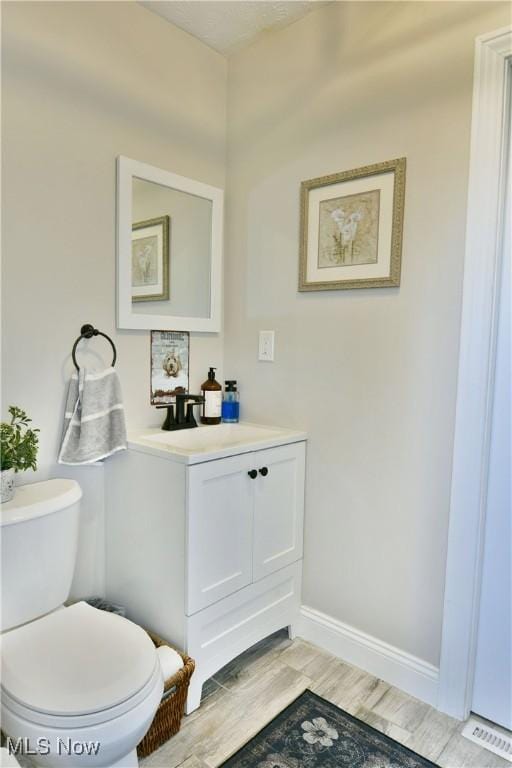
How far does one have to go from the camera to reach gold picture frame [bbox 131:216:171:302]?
75.4 inches

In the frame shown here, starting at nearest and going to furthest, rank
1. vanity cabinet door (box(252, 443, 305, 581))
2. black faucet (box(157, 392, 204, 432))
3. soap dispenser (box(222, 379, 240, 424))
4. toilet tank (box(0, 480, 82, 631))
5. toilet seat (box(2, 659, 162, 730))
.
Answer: toilet seat (box(2, 659, 162, 730)) < toilet tank (box(0, 480, 82, 631)) < vanity cabinet door (box(252, 443, 305, 581)) < black faucet (box(157, 392, 204, 432)) < soap dispenser (box(222, 379, 240, 424))

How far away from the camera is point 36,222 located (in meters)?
1.63

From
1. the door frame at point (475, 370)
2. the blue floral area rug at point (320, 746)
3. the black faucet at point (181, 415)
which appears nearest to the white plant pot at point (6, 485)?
the black faucet at point (181, 415)

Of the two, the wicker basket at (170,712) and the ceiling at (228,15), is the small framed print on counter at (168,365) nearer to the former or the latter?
the wicker basket at (170,712)

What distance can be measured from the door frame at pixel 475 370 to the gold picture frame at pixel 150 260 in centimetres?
117

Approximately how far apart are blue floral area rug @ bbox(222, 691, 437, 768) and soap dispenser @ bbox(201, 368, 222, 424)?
114 cm

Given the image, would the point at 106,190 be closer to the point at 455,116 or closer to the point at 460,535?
the point at 455,116

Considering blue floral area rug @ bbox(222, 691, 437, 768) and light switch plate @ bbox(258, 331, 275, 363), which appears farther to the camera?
light switch plate @ bbox(258, 331, 275, 363)

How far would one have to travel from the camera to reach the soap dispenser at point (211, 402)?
2176 mm

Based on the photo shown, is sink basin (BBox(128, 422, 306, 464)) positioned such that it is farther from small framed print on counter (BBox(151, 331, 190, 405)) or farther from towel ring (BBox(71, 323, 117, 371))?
towel ring (BBox(71, 323, 117, 371))

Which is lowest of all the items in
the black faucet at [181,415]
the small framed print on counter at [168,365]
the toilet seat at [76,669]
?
the toilet seat at [76,669]

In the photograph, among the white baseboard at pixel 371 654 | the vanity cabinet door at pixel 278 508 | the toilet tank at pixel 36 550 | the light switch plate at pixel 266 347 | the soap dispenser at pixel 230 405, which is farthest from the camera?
the soap dispenser at pixel 230 405

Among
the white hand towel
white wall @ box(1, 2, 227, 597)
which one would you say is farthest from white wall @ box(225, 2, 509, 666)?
the white hand towel

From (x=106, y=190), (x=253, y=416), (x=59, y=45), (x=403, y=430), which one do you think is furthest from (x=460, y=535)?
(x=59, y=45)
